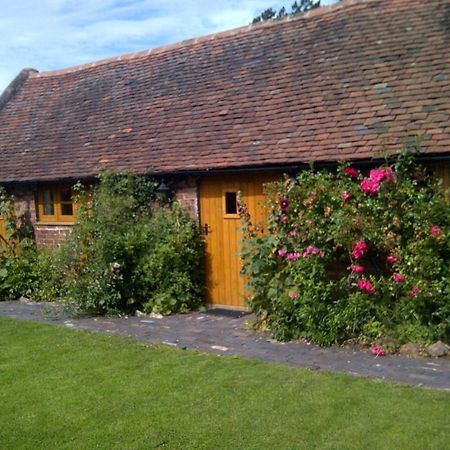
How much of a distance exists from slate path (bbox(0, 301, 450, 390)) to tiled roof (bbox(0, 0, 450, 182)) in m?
2.69

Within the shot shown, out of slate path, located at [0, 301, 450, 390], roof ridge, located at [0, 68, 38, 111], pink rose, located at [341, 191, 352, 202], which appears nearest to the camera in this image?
slate path, located at [0, 301, 450, 390]

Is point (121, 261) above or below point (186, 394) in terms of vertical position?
above

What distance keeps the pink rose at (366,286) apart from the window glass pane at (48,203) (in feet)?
25.8

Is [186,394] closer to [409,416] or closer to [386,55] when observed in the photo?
[409,416]

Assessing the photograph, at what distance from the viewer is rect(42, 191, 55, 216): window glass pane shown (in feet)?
41.9

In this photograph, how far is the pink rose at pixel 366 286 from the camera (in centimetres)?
736

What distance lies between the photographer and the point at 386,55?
390 inches

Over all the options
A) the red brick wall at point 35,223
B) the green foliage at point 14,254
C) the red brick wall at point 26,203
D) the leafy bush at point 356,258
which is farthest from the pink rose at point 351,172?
the red brick wall at point 26,203

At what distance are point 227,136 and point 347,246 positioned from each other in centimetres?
361

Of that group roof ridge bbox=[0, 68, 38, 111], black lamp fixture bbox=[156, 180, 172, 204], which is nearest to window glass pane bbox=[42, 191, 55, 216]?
black lamp fixture bbox=[156, 180, 172, 204]

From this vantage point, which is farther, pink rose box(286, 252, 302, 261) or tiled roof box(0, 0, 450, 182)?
tiled roof box(0, 0, 450, 182)

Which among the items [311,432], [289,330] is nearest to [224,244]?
[289,330]

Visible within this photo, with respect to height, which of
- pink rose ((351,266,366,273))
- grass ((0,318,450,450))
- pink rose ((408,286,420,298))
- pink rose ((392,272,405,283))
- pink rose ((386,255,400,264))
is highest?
pink rose ((386,255,400,264))

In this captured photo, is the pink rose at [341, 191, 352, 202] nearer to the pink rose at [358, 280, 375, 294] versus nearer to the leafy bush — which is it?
the leafy bush
